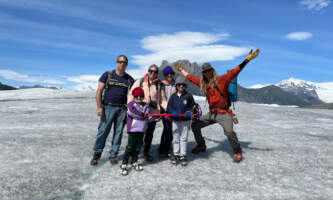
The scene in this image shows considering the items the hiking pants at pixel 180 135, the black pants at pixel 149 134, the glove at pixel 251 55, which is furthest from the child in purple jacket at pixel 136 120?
the glove at pixel 251 55

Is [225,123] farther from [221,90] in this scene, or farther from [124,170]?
[124,170]

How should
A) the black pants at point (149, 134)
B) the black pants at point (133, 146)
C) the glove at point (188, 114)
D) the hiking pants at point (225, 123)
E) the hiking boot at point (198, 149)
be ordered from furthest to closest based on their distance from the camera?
the hiking boot at point (198, 149), the hiking pants at point (225, 123), the black pants at point (149, 134), the glove at point (188, 114), the black pants at point (133, 146)

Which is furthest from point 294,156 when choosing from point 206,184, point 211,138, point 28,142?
point 28,142

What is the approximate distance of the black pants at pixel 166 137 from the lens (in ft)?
20.8

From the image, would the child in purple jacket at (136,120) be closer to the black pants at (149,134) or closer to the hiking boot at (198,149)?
the black pants at (149,134)

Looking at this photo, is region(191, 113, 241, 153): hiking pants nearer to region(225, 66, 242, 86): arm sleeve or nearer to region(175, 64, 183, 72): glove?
region(225, 66, 242, 86): arm sleeve

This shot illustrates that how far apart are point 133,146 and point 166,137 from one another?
3.73 ft

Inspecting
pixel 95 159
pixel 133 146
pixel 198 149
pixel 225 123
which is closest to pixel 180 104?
pixel 225 123

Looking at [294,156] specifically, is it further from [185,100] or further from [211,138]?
[185,100]

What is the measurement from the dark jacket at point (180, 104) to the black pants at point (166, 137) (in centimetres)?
35

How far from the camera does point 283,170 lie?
19.9 ft

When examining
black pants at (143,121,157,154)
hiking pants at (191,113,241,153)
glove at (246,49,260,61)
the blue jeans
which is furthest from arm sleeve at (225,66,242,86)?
the blue jeans

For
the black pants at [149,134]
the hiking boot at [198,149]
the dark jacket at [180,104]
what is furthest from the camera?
the hiking boot at [198,149]

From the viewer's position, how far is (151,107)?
20.3ft
